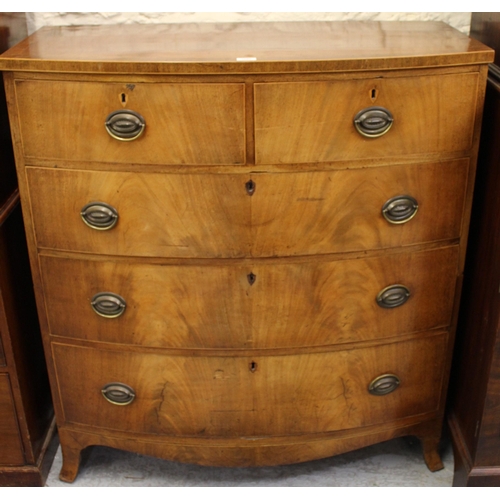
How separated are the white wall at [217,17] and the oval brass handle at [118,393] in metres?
0.93

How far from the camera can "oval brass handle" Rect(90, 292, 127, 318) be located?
5.33ft

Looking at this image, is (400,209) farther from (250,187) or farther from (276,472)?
(276,472)

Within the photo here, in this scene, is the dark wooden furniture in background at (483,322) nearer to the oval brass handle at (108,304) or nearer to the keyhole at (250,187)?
the keyhole at (250,187)

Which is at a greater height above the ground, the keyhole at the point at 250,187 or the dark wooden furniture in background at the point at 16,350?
the keyhole at the point at 250,187

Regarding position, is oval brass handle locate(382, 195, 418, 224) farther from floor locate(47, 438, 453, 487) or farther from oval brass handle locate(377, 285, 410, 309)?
floor locate(47, 438, 453, 487)

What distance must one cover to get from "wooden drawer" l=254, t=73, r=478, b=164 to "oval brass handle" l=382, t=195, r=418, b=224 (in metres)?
0.10

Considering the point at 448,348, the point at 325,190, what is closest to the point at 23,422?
the point at 325,190

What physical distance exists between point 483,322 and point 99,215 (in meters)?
0.92

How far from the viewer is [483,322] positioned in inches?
67.5

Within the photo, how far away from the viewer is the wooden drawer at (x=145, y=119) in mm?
1416

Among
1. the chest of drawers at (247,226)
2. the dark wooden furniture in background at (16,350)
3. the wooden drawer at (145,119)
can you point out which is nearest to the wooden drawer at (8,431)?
the dark wooden furniture in background at (16,350)

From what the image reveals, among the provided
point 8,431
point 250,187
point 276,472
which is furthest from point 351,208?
point 8,431

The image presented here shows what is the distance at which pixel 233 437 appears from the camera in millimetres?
1778
